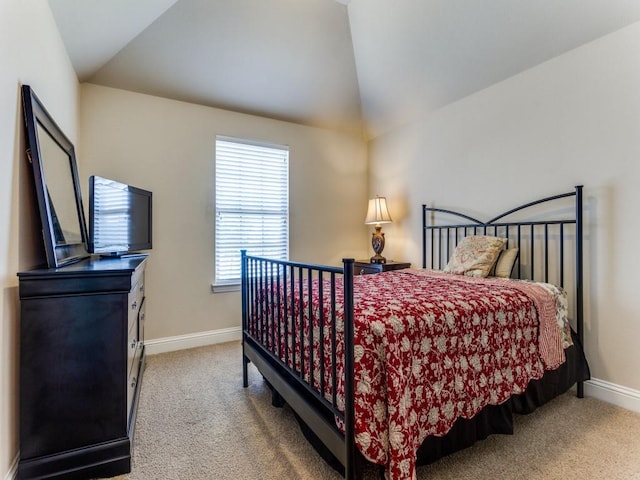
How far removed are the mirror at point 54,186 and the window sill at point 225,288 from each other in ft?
4.25

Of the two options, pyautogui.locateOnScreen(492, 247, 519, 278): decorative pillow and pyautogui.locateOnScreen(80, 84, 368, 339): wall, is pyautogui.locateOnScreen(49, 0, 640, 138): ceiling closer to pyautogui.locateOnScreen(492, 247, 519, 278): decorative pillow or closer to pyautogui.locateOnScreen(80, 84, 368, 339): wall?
pyautogui.locateOnScreen(80, 84, 368, 339): wall

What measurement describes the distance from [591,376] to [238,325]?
2965 millimetres

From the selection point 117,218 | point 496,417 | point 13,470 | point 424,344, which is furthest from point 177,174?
point 496,417

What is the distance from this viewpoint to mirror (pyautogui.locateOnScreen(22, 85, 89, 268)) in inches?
60.3

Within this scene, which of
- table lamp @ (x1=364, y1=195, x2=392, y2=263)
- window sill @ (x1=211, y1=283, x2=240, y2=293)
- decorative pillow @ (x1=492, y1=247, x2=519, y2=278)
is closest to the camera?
decorative pillow @ (x1=492, y1=247, x2=519, y2=278)

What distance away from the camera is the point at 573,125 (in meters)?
2.34

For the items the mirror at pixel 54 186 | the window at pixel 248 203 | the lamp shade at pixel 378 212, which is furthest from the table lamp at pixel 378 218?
the mirror at pixel 54 186

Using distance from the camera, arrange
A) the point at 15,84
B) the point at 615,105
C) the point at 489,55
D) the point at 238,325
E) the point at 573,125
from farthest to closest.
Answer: the point at 238,325
the point at 489,55
the point at 573,125
the point at 615,105
the point at 15,84

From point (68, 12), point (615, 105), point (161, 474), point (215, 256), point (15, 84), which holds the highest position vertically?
point (68, 12)

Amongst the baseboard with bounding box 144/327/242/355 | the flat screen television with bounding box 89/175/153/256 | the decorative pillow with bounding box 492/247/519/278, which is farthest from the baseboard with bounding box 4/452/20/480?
the decorative pillow with bounding box 492/247/519/278

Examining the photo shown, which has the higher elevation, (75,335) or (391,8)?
(391,8)

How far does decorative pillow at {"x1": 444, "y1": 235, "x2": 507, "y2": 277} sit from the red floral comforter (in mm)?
392

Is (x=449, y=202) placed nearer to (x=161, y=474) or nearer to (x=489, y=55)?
(x=489, y=55)

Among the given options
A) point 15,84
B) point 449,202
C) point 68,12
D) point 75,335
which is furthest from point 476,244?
point 68,12
